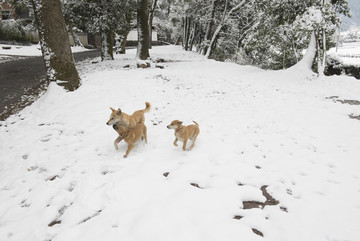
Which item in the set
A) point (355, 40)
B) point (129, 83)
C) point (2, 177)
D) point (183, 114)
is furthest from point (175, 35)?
point (355, 40)

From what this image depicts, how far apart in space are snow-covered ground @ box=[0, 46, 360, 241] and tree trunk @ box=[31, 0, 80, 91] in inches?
40.1

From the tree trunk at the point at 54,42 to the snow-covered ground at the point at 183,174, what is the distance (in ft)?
3.34

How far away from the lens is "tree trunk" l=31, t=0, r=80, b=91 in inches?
298

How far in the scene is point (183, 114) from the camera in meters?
6.62

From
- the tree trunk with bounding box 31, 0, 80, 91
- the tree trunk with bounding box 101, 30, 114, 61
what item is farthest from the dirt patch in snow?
the tree trunk with bounding box 101, 30, 114, 61

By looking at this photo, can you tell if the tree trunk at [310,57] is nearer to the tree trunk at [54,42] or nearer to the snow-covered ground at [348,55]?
the snow-covered ground at [348,55]

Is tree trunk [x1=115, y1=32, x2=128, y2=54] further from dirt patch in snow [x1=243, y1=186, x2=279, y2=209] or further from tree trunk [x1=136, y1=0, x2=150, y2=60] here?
dirt patch in snow [x1=243, y1=186, x2=279, y2=209]

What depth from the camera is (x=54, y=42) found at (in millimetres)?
7871

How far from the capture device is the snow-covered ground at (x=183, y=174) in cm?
268

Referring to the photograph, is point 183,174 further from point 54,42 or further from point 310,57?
point 310,57

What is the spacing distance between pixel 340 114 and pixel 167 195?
6.74 metres

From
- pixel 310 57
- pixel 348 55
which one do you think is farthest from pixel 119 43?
pixel 348 55

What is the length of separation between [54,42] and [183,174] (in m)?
7.66

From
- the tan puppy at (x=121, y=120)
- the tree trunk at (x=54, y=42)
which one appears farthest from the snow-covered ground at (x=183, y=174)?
the tree trunk at (x=54, y=42)
